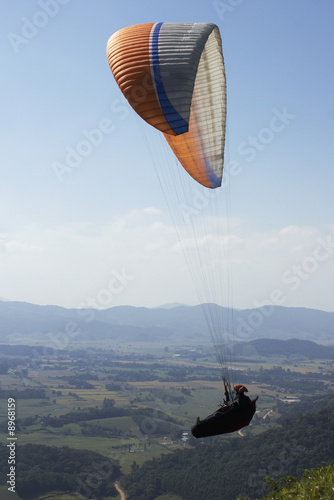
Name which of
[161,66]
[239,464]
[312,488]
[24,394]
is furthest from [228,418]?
[24,394]

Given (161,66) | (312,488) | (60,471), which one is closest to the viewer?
(161,66)

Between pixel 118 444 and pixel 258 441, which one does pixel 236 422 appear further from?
pixel 118 444

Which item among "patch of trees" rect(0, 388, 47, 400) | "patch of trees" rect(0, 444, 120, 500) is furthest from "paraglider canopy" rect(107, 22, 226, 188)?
"patch of trees" rect(0, 388, 47, 400)

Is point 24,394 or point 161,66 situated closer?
point 161,66

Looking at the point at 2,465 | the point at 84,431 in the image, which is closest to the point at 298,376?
the point at 84,431

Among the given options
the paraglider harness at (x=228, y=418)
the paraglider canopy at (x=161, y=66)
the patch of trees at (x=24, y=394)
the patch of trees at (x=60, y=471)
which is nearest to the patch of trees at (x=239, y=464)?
the patch of trees at (x=60, y=471)

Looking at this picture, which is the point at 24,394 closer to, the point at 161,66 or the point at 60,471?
the point at 60,471
